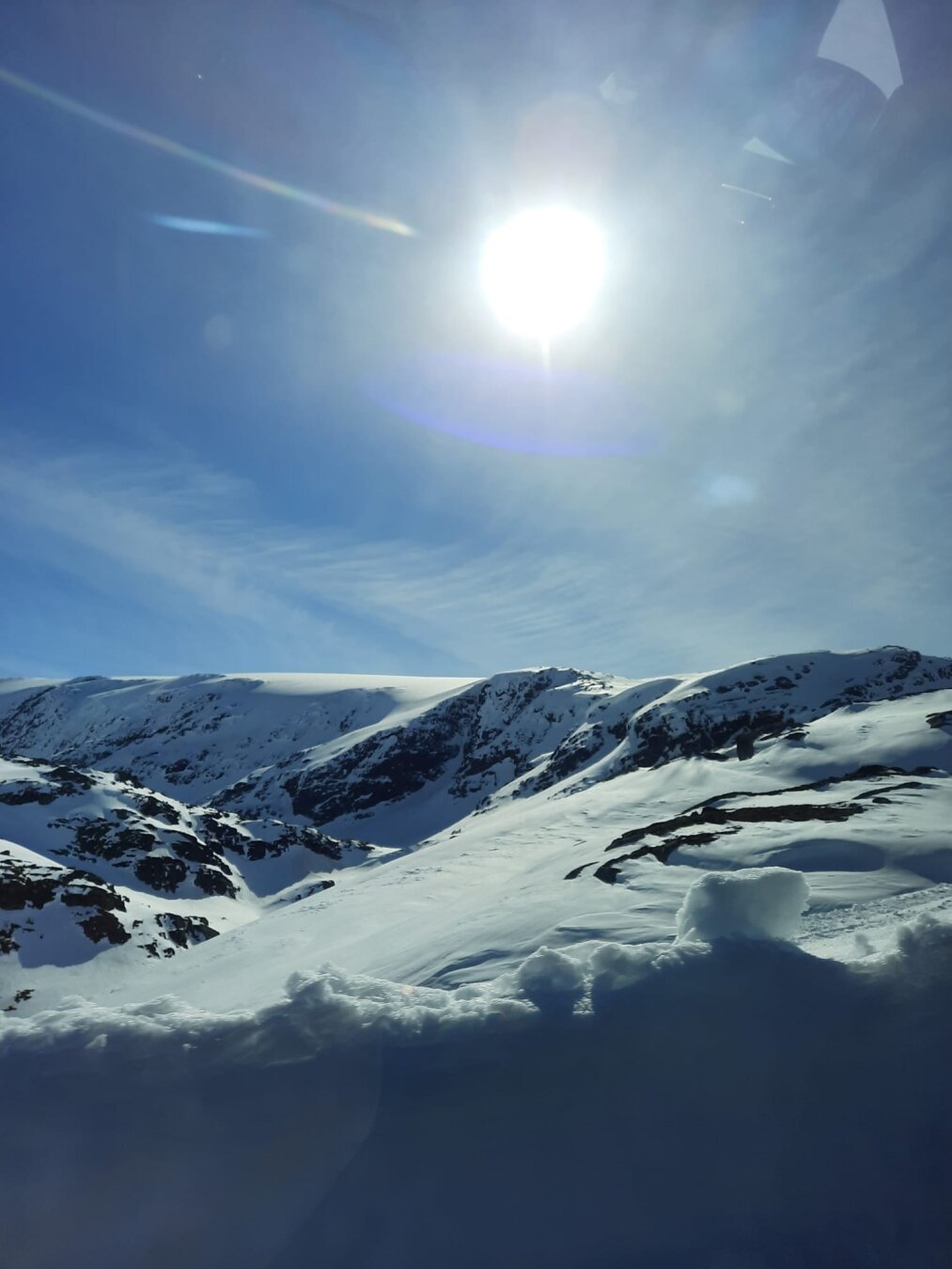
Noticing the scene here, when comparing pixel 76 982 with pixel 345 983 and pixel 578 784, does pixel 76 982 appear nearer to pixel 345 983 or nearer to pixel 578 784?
pixel 345 983

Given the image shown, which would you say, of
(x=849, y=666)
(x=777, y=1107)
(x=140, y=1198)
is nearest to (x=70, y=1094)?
(x=140, y=1198)

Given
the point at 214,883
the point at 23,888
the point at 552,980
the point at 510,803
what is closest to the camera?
the point at 552,980

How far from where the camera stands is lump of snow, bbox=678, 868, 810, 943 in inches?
174

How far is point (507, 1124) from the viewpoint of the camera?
3.13m

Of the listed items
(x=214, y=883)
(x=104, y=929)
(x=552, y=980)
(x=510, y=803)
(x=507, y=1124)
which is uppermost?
(x=510, y=803)

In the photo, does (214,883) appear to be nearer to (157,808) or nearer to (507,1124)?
(157,808)

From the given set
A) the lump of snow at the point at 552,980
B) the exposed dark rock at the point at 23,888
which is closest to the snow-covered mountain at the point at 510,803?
the exposed dark rock at the point at 23,888

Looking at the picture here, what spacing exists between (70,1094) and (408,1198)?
1.60 m

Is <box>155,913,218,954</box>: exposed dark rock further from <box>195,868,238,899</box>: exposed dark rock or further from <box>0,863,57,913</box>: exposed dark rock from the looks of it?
<box>195,868,238,899</box>: exposed dark rock

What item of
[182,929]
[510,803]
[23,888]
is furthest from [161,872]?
[510,803]

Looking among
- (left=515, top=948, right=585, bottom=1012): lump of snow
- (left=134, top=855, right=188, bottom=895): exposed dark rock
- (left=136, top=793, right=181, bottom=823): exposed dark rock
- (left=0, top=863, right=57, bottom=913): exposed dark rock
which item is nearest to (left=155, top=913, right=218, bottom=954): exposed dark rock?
(left=0, top=863, right=57, bottom=913): exposed dark rock

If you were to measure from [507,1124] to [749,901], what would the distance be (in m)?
2.22

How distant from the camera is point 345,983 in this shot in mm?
3883

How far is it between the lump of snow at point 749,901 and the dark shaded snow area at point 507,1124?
0.54 m
